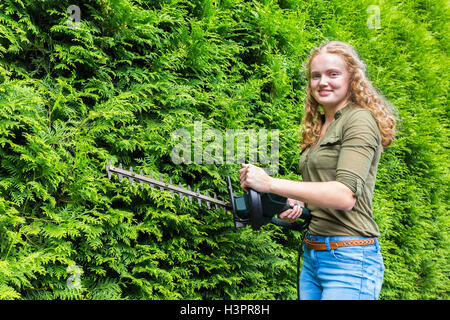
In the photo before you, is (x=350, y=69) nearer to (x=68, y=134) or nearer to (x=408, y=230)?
(x=68, y=134)

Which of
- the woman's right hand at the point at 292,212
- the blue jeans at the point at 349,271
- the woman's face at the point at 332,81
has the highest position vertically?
the woman's face at the point at 332,81

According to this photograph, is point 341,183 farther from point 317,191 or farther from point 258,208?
point 258,208

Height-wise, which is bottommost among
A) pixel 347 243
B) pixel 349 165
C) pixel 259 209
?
pixel 347 243

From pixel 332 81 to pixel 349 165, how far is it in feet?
1.59

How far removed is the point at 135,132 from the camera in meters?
2.51

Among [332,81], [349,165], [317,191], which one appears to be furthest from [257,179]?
[332,81]

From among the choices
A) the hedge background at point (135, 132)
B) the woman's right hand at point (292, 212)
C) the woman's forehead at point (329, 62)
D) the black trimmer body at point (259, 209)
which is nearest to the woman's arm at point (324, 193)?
the black trimmer body at point (259, 209)

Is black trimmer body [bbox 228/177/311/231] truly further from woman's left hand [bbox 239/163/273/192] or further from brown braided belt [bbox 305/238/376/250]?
brown braided belt [bbox 305/238/376/250]

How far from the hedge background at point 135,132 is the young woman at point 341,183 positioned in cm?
100

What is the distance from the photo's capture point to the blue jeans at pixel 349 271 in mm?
1590

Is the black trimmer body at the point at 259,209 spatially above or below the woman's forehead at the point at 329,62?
below

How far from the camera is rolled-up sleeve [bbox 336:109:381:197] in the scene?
4.82ft

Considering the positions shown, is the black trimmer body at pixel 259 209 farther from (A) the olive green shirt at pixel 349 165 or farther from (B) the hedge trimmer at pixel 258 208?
(A) the olive green shirt at pixel 349 165
